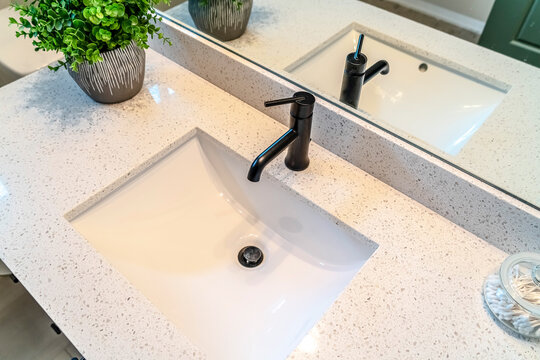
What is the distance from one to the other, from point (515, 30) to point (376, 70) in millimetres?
225

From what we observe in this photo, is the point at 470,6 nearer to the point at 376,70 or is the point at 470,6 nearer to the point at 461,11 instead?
the point at 461,11

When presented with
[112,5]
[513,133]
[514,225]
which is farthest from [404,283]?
[112,5]

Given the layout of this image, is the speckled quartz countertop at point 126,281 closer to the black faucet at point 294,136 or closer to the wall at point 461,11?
the black faucet at point 294,136

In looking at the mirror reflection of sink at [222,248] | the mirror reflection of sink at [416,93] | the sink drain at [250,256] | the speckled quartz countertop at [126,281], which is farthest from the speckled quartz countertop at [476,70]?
the sink drain at [250,256]

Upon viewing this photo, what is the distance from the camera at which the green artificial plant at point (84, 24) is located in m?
0.74

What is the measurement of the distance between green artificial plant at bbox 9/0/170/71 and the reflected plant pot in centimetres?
3

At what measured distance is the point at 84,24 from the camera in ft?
2.49

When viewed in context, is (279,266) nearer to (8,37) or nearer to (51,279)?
(51,279)

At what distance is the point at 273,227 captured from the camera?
89 cm

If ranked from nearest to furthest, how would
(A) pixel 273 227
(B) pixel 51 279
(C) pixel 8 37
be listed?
(B) pixel 51 279 → (A) pixel 273 227 → (C) pixel 8 37

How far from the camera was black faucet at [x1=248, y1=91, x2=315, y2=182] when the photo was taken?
0.67 metres

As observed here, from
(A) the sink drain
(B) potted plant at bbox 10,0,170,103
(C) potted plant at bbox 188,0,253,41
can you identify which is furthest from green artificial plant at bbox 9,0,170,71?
(A) the sink drain

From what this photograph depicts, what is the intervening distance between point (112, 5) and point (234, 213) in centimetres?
49

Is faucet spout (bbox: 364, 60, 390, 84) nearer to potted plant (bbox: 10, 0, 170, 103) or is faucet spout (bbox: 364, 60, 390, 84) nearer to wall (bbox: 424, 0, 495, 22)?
wall (bbox: 424, 0, 495, 22)
